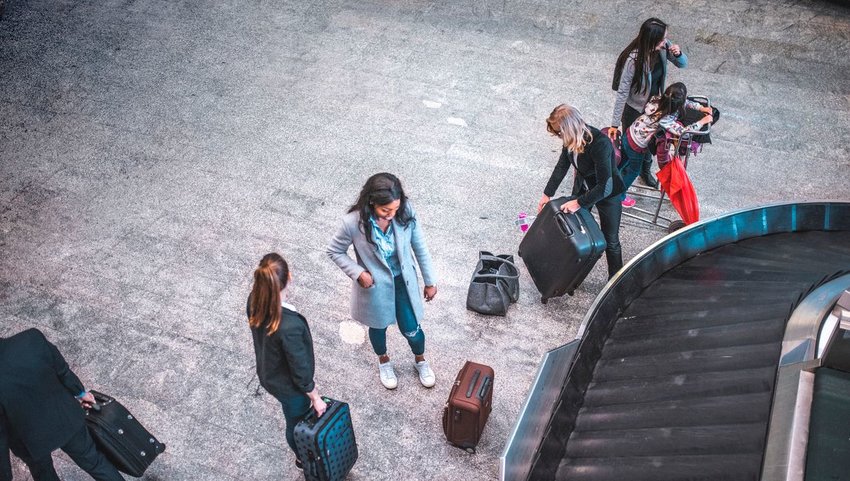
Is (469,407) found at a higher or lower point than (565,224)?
lower

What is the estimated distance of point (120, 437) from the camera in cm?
386

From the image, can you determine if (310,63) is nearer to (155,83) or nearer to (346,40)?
(346,40)

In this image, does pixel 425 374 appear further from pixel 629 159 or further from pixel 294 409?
pixel 629 159

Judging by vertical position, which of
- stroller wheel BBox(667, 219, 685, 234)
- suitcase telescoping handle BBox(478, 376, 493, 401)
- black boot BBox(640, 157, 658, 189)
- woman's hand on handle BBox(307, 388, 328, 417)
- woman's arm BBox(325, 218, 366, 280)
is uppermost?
woman's arm BBox(325, 218, 366, 280)

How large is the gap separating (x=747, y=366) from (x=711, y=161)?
331cm

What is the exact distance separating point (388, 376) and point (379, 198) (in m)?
1.53

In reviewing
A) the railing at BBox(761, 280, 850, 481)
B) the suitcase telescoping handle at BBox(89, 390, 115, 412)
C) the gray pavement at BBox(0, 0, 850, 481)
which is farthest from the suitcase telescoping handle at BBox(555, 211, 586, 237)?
the suitcase telescoping handle at BBox(89, 390, 115, 412)

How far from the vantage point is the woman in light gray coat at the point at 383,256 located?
3802mm

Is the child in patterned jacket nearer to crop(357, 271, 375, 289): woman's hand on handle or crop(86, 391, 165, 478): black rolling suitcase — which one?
crop(357, 271, 375, 289): woman's hand on handle

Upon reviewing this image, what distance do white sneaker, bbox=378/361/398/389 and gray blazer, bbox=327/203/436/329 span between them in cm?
50

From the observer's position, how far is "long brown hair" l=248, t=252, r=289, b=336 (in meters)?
3.24

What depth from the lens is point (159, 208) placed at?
6324 millimetres

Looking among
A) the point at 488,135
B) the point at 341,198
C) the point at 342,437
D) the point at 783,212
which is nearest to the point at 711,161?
the point at 783,212

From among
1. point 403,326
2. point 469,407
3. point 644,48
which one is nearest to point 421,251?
point 403,326
